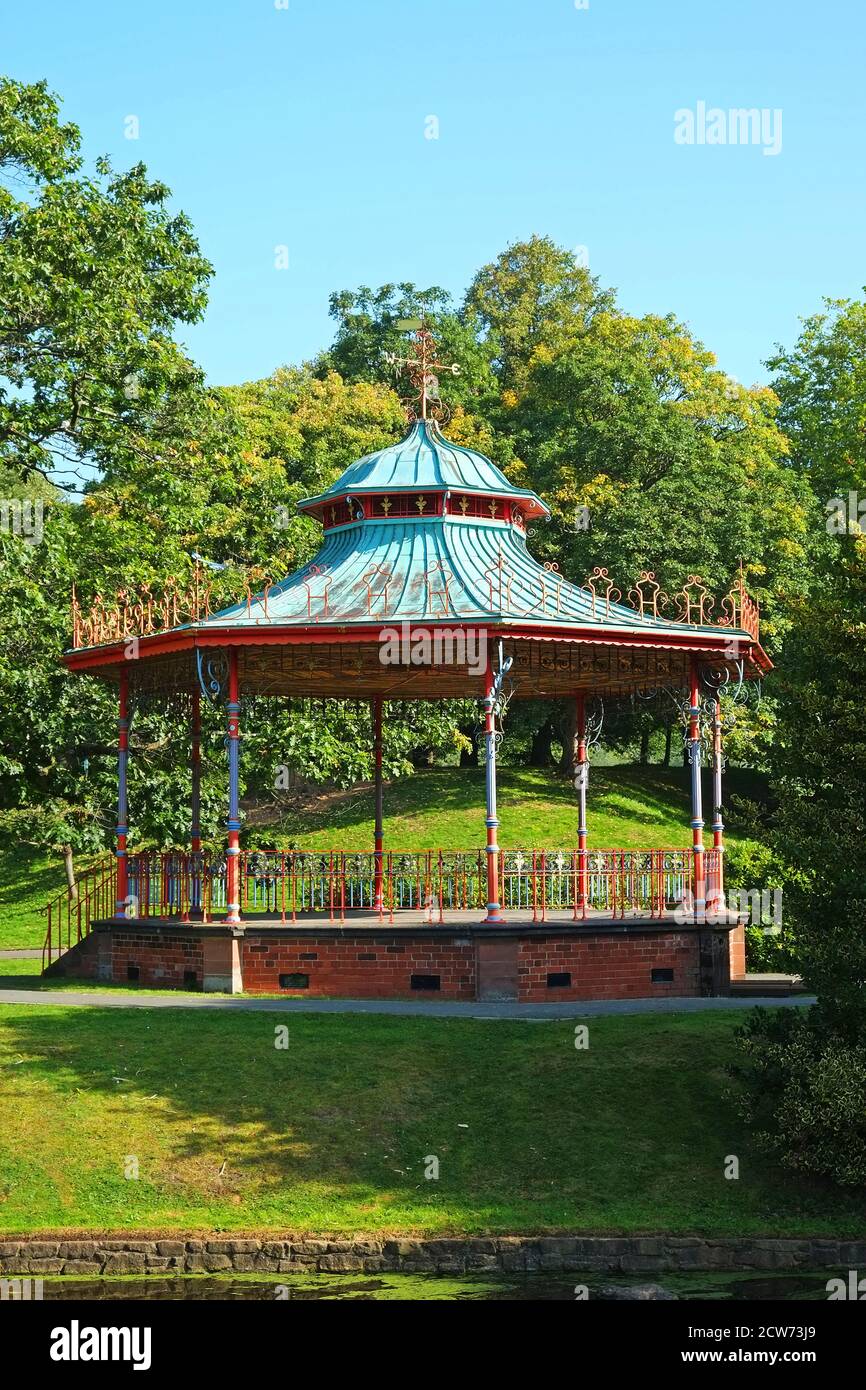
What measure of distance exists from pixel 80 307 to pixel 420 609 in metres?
9.74

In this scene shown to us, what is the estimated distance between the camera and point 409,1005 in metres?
22.1

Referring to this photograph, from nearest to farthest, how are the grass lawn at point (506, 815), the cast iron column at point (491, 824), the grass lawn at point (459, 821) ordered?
the cast iron column at point (491, 824) < the grass lawn at point (459, 821) < the grass lawn at point (506, 815)

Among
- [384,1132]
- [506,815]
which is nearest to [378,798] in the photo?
[384,1132]

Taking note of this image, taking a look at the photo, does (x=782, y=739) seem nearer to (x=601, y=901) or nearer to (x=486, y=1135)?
(x=486, y=1135)

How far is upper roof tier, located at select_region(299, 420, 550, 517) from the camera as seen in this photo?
26.9m

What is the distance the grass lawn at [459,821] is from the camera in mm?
42594

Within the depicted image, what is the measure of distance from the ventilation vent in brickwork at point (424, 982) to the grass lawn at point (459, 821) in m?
17.9

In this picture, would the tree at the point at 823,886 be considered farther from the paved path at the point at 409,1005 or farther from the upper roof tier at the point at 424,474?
the upper roof tier at the point at 424,474

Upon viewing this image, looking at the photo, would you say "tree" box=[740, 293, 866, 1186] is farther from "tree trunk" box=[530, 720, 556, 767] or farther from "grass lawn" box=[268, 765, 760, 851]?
"tree trunk" box=[530, 720, 556, 767]

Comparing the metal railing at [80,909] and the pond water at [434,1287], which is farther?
the metal railing at [80,909]

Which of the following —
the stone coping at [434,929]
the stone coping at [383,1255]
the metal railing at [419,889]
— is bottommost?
the stone coping at [383,1255]

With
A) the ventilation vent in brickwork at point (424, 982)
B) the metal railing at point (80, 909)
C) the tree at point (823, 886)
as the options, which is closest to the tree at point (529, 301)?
the metal railing at point (80, 909)
